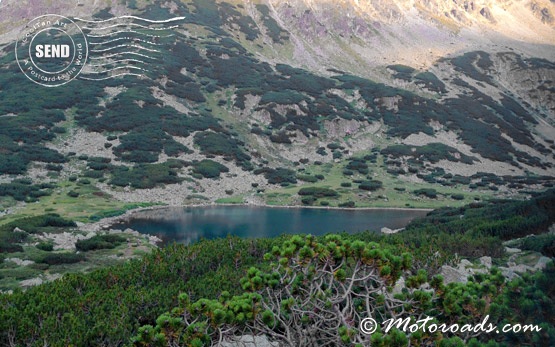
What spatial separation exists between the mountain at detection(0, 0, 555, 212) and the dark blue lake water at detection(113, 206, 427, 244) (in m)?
3.76

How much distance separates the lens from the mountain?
51.3 metres

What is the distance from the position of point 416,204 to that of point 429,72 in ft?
245

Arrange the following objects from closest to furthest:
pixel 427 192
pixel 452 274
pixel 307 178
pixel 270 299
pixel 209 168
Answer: pixel 270 299, pixel 452 274, pixel 209 168, pixel 427 192, pixel 307 178

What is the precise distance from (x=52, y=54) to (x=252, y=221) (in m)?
64.1

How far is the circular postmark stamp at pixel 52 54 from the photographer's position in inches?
2849

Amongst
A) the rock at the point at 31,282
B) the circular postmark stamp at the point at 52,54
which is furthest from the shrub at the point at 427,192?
the circular postmark stamp at the point at 52,54

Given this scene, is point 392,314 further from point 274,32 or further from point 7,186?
point 274,32

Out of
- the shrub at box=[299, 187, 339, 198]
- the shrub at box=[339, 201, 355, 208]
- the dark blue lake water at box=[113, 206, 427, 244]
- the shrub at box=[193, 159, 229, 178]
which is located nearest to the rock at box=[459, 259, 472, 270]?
the dark blue lake water at box=[113, 206, 427, 244]

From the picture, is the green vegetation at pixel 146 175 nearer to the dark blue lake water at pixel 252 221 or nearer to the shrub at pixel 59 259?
the dark blue lake water at pixel 252 221

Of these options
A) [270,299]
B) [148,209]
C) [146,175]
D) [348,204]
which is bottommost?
[348,204]

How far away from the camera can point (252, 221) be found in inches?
1596

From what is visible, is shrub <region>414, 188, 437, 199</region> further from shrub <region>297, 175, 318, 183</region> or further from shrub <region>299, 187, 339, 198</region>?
shrub <region>297, 175, 318, 183</region>

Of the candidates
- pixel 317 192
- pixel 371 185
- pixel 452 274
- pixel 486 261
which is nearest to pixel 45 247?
pixel 452 274

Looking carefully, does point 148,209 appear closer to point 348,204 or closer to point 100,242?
point 100,242
